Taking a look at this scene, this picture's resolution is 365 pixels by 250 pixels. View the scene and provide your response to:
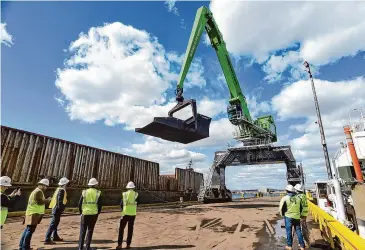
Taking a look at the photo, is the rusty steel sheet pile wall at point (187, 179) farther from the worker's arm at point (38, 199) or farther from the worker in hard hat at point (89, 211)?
the worker's arm at point (38, 199)

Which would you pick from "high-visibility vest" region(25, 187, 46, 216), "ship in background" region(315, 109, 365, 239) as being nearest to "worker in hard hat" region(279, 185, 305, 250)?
"ship in background" region(315, 109, 365, 239)

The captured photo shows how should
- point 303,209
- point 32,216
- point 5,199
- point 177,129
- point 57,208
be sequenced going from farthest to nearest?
point 177,129 → point 57,208 → point 303,209 → point 32,216 → point 5,199

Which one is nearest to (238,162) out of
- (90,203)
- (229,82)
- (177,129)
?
(229,82)

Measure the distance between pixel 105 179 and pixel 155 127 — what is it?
8.38 metres

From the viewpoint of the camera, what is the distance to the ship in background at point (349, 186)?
19.7 feet

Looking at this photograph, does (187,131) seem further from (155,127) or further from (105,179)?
(105,179)

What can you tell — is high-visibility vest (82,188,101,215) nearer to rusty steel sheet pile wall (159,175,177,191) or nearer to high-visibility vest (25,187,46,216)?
high-visibility vest (25,187,46,216)

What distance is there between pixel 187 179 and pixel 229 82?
46.6 ft

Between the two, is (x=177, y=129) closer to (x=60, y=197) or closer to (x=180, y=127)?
(x=180, y=127)

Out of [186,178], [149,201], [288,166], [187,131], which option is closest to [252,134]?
[288,166]

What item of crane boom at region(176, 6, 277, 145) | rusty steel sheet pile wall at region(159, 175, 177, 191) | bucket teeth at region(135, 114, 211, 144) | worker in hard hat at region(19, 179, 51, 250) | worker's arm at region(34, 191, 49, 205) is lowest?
worker in hard hat at region(19, 179, 51, 250)

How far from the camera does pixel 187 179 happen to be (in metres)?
29.8

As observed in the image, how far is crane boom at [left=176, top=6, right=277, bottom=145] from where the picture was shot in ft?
47.3

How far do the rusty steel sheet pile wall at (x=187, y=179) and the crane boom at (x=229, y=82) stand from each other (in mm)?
8363
